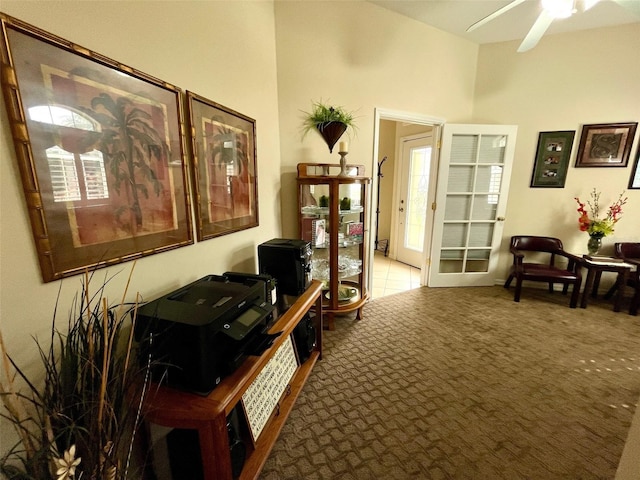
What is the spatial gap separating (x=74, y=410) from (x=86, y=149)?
833 millimetres

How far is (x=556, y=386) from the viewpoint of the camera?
1.75m

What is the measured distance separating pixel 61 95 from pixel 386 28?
112 inches

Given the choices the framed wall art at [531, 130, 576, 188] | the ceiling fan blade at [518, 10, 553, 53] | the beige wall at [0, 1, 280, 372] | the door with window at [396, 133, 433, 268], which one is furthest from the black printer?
the framed wall art at [531, 130, 576, 188]

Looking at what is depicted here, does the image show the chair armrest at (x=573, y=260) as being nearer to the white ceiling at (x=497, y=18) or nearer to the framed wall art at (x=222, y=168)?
the white ceiling at (x=497, y=18)

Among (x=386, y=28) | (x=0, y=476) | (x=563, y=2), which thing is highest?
(x=386, y=28)

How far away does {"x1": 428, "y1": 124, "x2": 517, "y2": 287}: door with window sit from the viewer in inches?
123

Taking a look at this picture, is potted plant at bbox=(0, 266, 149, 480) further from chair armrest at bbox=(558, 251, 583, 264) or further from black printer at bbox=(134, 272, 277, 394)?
chair armrest at bbox=(558, 251, 583, 264)

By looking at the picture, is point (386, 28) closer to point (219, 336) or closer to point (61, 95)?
point (61, 95)

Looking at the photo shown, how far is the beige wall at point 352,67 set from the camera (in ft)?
7.41

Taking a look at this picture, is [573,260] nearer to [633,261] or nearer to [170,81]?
[633,261]

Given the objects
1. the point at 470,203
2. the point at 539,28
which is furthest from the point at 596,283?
the point at 539,28

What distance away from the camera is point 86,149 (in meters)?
0.88

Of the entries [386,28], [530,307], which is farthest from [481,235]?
[386,28]

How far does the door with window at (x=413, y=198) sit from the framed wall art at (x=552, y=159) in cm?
131
